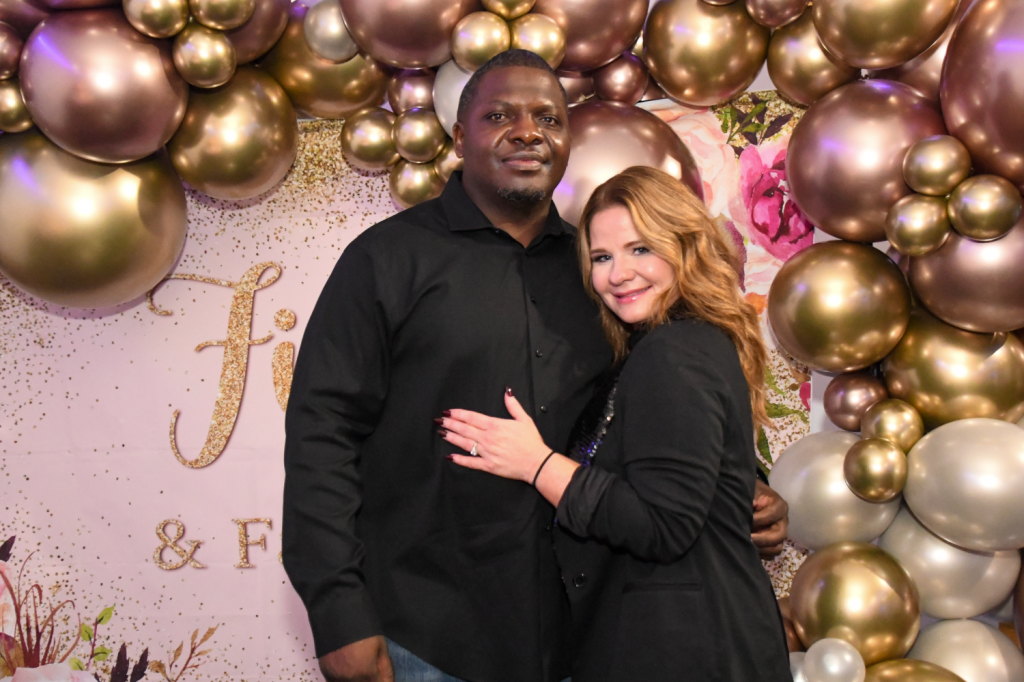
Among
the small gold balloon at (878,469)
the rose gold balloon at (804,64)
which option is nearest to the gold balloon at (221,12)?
the rose gold balloon at (804,64)

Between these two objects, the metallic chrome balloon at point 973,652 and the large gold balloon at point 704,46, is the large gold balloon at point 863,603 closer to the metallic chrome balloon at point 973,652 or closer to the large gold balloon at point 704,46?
the metallic chrome balloon at point 973,652

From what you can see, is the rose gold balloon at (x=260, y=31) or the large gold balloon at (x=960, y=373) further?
the rose gold balloon at (x=260, y=31)

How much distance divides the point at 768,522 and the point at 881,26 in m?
1.13

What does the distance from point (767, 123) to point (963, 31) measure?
0.56 metres

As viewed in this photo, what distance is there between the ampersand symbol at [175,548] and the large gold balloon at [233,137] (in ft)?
3.18

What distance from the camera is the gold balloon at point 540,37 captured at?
193 centimetres

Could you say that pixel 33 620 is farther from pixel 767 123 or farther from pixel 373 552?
pixel 767 123

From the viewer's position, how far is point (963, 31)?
173 centimetres

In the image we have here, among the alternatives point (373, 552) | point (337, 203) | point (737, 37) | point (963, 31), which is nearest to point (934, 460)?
point (963, 31)

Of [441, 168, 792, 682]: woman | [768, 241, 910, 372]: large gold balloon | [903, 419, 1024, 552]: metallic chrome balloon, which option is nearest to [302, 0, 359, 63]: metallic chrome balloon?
[441, 168, 792, 682]: woman

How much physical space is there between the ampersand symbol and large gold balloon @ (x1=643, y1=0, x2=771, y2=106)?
184cm

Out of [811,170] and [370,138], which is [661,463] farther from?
[370,138]

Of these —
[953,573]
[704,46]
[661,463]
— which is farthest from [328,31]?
[953,573]

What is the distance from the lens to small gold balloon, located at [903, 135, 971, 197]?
5.68ft
